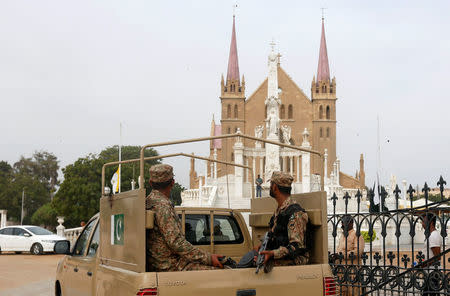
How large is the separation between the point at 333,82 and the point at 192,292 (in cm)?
6964

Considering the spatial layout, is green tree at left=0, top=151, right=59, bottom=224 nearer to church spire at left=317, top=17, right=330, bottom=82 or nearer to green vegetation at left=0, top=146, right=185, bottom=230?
green vegetation at left=0, top=146, right=185, bottom=230

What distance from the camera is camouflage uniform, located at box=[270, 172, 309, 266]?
4.52 m

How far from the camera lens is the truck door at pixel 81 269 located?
229 inches

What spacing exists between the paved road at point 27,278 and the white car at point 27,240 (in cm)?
380

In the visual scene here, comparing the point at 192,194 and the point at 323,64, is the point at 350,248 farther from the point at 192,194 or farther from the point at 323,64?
the point at 323,64

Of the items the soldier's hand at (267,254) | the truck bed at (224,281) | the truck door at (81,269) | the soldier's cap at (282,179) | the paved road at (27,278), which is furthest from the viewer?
the paved road at (27,278)

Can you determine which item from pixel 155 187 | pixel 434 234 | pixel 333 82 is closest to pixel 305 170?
pixel 333 82

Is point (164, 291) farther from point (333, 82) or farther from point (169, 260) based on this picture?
point (333, 82)

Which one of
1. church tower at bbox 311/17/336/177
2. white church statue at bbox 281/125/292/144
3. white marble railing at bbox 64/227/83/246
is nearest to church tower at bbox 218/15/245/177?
church tower at bbox 311/17/336/177

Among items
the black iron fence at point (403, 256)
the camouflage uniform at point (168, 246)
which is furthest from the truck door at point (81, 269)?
the black iron fence at point (403, 256)

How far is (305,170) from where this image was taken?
43.0 meters

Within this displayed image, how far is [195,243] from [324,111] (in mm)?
65680

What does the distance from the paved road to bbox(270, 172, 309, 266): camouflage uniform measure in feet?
28.5

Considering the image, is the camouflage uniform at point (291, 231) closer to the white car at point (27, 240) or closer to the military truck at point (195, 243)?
the military truck at point (195, 243)
